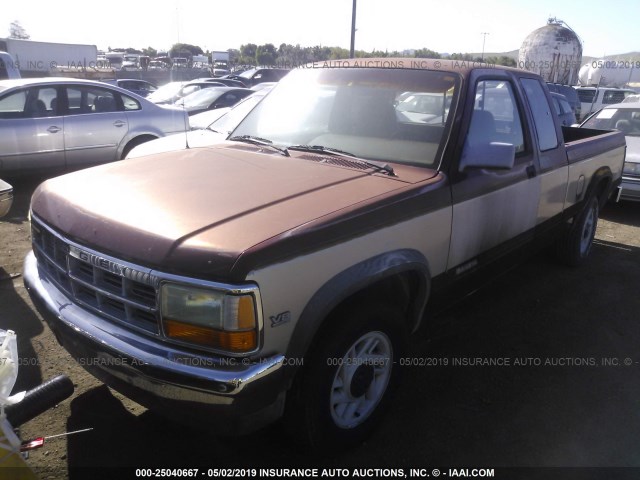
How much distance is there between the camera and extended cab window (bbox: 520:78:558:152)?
13.4 feet

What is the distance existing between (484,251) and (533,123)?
3.96 feet

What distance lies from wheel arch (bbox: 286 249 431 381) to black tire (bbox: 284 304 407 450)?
0.09 meters

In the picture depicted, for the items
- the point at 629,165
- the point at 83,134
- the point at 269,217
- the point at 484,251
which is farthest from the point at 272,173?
the point at 629,165

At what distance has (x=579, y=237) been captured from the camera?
17.6 ft

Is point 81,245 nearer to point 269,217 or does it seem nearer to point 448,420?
point 269,217

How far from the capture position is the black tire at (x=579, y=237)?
17.1 ft

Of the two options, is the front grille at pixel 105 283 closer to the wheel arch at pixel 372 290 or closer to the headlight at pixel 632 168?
the wheel arch at pixel 372 290

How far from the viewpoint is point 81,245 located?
7.69 feet

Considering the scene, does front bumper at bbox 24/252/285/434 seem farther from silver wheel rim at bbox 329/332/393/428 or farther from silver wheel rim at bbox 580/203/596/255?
silver wheel rim at bbox 580/203/596/255

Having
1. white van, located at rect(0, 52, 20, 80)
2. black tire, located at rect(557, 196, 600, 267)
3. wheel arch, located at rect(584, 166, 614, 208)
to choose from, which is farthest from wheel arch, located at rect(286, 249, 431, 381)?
white van, located at rect(0, 52, 20, 80)

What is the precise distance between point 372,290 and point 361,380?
1.54ft

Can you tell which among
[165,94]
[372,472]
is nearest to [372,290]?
[372,472]

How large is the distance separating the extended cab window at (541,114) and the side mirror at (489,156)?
4.04ft

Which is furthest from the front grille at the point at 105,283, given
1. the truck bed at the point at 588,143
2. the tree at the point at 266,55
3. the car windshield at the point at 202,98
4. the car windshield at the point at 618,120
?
the tree at the point at 266,55
